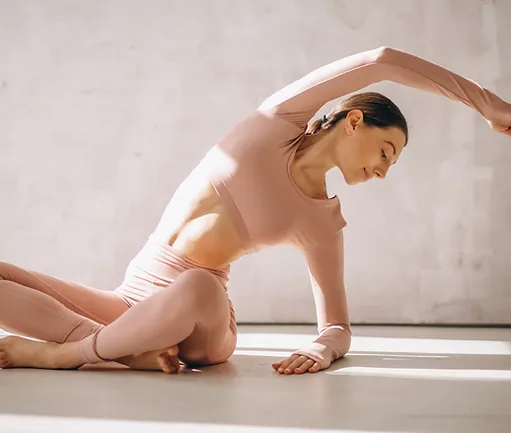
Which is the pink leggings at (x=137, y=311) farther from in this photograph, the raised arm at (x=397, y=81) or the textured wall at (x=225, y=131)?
the textured wall at (x=225, y=131)

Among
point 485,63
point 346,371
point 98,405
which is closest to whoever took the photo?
point 98,405

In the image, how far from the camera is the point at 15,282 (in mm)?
1815

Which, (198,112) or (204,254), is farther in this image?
(198,112)

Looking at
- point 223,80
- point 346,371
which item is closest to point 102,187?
point 223,80

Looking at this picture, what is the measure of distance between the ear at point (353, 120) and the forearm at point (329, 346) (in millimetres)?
532

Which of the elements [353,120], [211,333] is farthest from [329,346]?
[353,120]

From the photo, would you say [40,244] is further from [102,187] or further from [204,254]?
[204,254]

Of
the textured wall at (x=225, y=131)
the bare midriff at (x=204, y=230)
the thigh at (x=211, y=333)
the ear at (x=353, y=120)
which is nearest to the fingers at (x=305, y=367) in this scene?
the thigh at (x=211, y=333)

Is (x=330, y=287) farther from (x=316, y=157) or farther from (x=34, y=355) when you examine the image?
(x=34, y=355)

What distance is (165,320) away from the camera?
163 centimetres

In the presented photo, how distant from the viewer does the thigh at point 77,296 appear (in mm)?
1861

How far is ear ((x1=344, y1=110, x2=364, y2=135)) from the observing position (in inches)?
76.8

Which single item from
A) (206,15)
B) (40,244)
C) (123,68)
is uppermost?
(206,15)

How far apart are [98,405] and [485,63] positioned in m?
2.63
